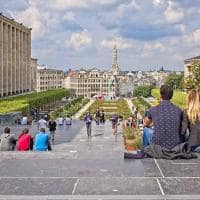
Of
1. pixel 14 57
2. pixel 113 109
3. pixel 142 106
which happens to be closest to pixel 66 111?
pixel 113 109

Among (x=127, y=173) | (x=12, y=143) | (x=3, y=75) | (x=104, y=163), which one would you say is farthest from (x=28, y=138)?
(x=3, y=75)

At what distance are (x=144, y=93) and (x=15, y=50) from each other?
80.2m

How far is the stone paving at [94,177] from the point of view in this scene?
19.3ft

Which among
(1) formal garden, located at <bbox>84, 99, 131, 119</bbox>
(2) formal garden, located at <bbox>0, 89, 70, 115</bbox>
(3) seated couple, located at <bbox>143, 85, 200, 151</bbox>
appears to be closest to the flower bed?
(1) formal garden, located at <bbox>84, 99, 131, 119</bbox>

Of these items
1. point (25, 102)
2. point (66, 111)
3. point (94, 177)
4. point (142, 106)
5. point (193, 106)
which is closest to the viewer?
point (94, 177)

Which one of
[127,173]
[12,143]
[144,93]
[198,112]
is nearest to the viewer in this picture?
[127,173]

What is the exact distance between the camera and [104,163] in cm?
801

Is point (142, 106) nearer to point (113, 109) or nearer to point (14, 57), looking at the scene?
point (113, 109)

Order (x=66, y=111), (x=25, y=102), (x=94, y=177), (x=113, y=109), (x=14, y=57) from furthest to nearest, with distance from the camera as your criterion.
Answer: (x=14, y=57) < (x=113, y=109) < (x=66, y=111) < (x=25, y=102) < (x=94, y=177)

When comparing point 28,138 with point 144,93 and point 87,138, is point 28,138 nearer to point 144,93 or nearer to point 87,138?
point 87,138

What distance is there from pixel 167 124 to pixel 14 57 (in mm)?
89812

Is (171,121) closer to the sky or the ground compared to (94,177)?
closer to the sky

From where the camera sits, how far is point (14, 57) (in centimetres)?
9569

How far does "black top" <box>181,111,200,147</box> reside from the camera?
8008mm
